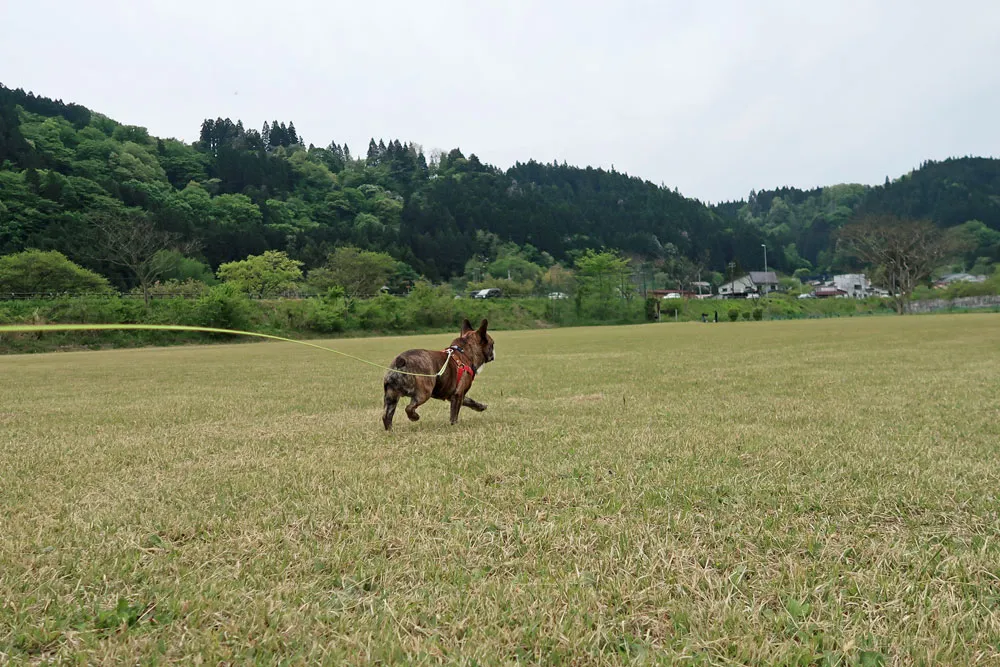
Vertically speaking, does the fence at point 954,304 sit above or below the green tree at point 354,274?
below

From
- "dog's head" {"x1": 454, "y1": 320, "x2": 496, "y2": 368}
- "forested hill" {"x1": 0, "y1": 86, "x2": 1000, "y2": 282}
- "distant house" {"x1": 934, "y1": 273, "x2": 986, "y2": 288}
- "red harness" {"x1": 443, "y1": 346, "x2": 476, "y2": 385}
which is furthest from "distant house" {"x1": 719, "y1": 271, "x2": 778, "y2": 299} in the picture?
"red harness" {"x1": 443, "y1": 346, "x2": 476, "y2": 385}

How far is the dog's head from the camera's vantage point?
22.0ft

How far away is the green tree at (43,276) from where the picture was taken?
49.4 meters

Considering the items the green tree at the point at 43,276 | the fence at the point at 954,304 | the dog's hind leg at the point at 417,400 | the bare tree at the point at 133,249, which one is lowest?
the fence at the point at 954,304

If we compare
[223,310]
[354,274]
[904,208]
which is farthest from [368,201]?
[904,208]

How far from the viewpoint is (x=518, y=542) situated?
111 inches

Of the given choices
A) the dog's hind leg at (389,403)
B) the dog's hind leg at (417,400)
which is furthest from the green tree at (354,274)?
the dog's hind leg at (417,400)

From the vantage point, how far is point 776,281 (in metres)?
135

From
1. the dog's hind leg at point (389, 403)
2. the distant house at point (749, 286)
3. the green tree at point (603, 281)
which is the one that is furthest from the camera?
the distant house at point (749, 286)

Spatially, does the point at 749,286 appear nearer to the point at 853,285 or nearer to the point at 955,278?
the point at 853,285

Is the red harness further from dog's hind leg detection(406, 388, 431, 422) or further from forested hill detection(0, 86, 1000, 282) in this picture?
forested hill detection(0, 86, 1000, 282)

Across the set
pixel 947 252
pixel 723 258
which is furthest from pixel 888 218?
pixel 723 258

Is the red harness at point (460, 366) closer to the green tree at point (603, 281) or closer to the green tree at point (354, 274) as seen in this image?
the green tree at point (354, 274)

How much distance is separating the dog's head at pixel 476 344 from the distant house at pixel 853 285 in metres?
148
